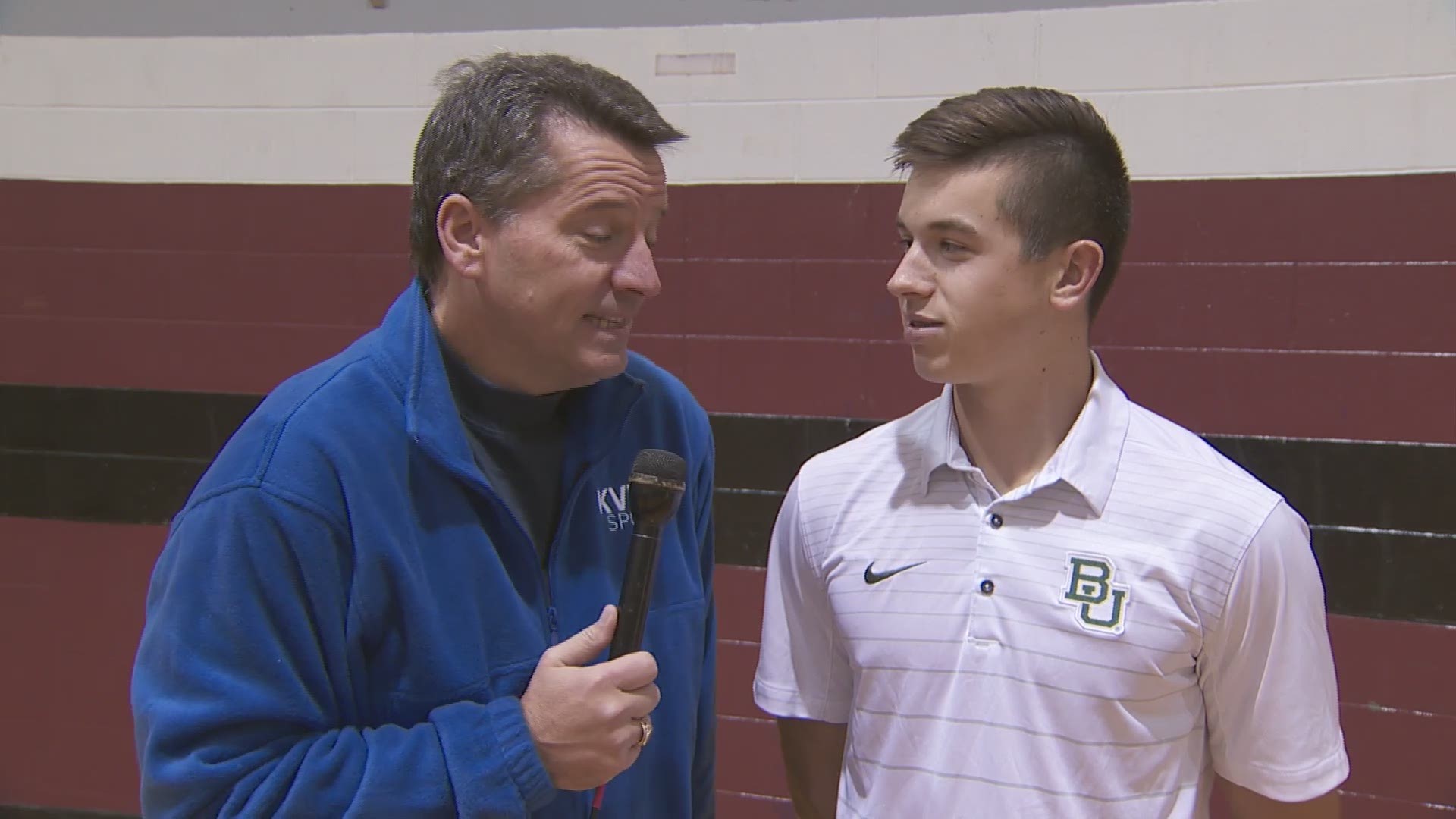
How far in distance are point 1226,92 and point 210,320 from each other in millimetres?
2851

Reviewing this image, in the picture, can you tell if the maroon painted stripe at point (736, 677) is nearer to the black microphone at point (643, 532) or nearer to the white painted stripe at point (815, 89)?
the white painted stripe at point (815, 89)

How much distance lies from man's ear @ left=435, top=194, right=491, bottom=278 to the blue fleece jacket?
74mm

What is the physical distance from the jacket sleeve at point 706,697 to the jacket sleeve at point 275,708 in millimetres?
483

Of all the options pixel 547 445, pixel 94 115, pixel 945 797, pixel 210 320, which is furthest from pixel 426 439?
pixel 94 115

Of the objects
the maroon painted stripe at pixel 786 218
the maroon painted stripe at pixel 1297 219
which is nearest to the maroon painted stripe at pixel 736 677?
the maroon painted stripe at pixel 786 218

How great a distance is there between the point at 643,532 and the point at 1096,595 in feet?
1.80

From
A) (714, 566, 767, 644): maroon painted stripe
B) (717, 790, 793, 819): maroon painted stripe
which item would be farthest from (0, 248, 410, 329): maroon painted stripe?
(717, 790, 793, 819): maroon painted stripe

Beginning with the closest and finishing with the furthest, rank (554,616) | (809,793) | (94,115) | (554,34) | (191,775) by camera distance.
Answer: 1. (191,775)
2. (554,616)
3. (809,793)
4. (554,34)
5. (94,115)

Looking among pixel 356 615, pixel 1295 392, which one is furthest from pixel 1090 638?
pixel 1295 392

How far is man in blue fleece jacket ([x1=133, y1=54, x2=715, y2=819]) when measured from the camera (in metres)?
1.02

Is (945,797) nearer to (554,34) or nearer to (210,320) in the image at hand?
(554,34)

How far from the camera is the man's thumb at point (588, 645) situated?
1097 mm

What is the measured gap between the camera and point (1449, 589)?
2.47 m

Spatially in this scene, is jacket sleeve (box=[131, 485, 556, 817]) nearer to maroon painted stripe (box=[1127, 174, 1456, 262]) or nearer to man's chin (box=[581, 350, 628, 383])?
man's chin (box=[581, 350, 628, 383])
